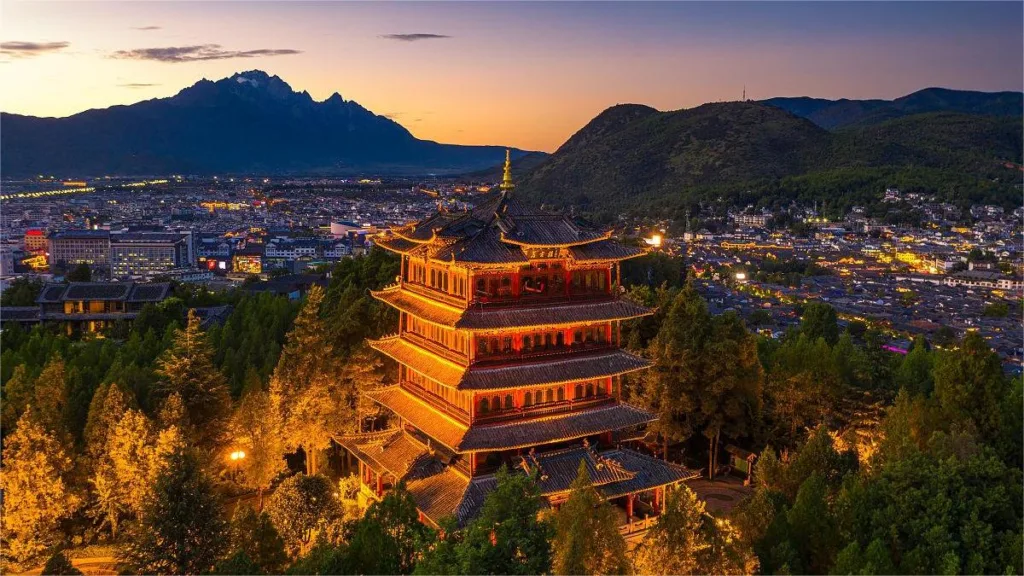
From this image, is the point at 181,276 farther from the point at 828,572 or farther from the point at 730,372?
the point at 828,572

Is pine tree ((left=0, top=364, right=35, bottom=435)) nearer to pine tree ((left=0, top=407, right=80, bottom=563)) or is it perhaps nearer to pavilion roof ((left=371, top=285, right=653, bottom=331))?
pine tree ((left=0, top=407, right=80, bottom=563))

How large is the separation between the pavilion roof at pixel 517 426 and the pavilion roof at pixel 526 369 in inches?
59.7

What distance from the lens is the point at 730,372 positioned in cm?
3609

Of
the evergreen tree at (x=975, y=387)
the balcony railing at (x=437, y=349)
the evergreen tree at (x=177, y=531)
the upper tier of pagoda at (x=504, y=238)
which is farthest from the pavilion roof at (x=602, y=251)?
the evergreen tree at (x=975, y=387)

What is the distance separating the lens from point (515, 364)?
26.4 m

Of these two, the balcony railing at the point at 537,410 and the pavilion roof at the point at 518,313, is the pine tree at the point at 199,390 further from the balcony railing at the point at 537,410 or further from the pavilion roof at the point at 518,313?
the balcony railing at the point at 537,410

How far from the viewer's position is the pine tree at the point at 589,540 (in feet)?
64.8

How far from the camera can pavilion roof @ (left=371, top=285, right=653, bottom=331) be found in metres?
25.3

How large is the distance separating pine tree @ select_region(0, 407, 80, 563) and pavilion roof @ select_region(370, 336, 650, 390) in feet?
43.1

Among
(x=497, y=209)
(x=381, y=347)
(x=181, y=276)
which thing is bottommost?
(x=181, y=276)

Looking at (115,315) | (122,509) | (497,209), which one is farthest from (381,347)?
(115,315)

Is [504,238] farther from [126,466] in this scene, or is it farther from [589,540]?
[126,466]

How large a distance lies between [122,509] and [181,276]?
10433cm

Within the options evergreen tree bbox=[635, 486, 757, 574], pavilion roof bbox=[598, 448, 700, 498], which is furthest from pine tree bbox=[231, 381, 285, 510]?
evergreen tree bbox=[635, 486, 757, 574]
